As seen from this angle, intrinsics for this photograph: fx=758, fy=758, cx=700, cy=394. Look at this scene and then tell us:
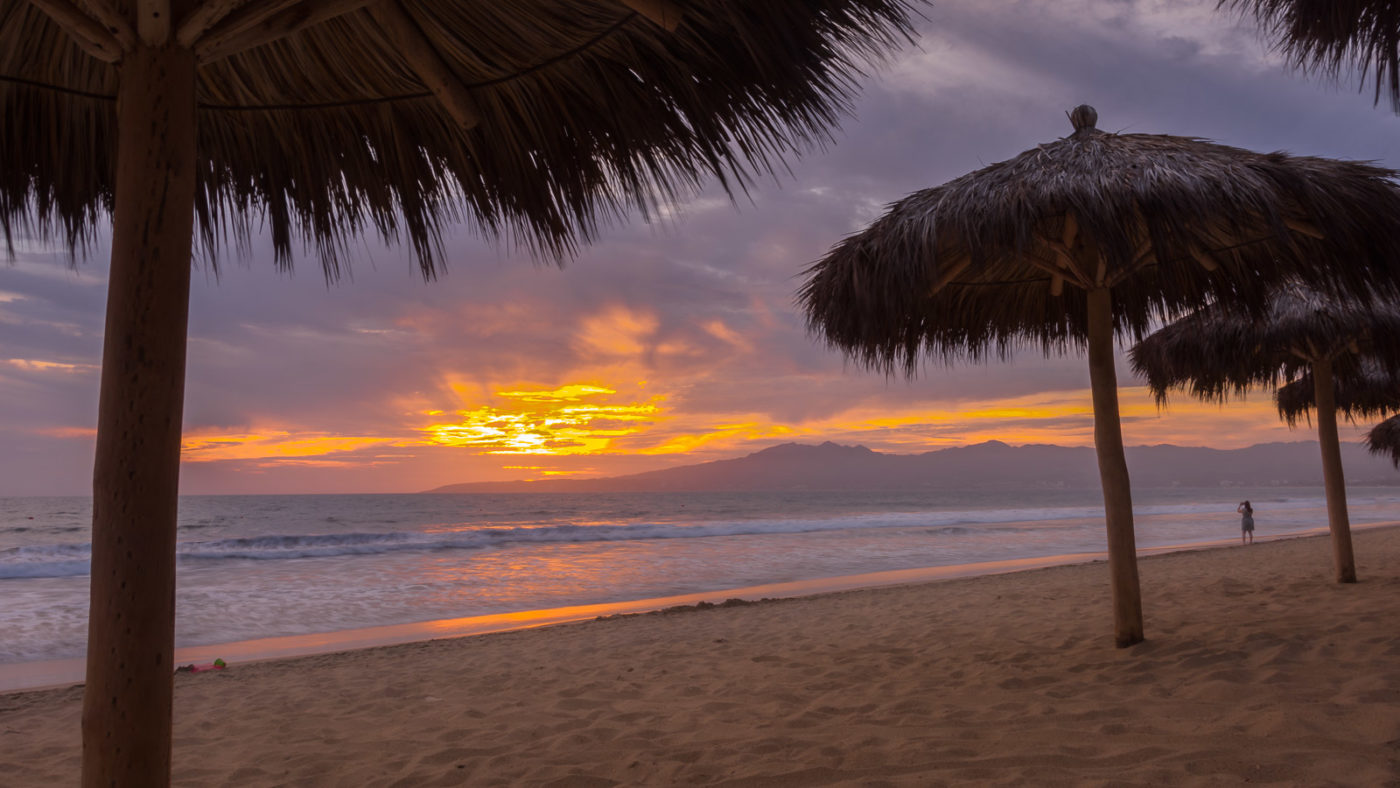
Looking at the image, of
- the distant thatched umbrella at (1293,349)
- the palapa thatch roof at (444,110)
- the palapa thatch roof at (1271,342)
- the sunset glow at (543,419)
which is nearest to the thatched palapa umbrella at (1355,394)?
the palapa thatch roof at (1271,342)

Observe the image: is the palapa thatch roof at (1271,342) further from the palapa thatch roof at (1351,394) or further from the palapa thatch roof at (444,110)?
the palapa thatch roof at (444,110)

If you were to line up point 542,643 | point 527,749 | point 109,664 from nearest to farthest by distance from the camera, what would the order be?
1. point 109,664
2. point 527,749
3. point 542,643

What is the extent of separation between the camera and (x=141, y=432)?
66.0 inches

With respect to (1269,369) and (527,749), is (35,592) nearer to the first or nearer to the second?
(527,749)

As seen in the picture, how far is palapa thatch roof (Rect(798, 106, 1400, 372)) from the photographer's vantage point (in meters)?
3.73

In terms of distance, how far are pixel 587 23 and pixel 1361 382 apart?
12535 mm

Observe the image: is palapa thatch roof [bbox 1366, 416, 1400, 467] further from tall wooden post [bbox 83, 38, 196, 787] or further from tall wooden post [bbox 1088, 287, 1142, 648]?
tall wooden post [bbox 83, 38, 196, 787]

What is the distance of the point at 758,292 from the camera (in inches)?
695

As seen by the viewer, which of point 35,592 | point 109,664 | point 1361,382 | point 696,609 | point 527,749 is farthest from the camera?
point 35,592

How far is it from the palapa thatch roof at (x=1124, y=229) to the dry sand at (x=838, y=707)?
206cm

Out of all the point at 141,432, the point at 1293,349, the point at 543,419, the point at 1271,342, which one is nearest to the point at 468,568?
the point at 543,419

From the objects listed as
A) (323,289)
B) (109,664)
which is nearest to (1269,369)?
(323,289)

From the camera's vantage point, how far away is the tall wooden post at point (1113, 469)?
14.9ft

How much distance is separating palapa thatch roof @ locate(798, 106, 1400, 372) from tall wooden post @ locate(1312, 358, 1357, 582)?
130 inches
